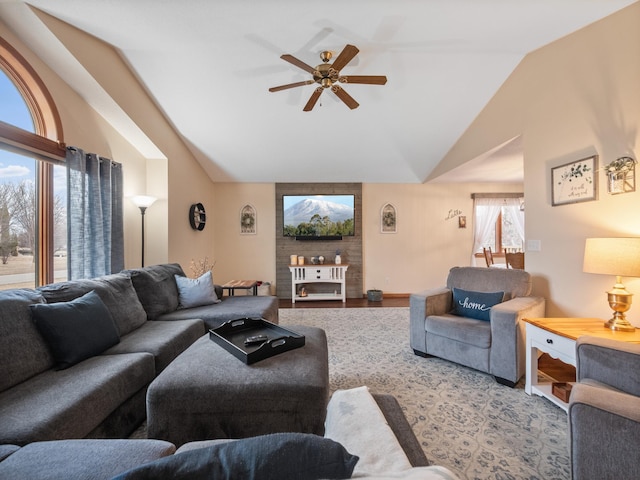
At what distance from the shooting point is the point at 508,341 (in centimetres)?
222

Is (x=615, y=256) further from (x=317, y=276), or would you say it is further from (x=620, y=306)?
(x=317, y=276)

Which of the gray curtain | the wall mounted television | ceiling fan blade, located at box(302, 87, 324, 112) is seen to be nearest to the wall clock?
the gray curtain

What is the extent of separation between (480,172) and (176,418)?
16.7 ft

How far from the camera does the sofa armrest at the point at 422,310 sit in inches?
110

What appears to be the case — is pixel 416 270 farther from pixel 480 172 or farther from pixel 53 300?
pixel 53 300

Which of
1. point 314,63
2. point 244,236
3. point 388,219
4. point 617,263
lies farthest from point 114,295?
point 388,219

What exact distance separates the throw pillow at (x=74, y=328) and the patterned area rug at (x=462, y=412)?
5.64 ft

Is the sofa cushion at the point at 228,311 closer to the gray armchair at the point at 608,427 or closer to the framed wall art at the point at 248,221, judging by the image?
the gray armchair at the point at 608,427

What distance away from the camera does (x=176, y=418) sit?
1384 millimetres

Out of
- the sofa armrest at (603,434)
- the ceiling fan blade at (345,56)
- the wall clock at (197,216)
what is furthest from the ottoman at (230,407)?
the wall clock at (197,216)

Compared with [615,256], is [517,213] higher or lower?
higher

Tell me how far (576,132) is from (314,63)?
2.53 metres

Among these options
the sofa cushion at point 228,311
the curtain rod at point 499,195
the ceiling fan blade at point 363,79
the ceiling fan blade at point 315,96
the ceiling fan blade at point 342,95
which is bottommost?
the sofa cushion at point 228,311

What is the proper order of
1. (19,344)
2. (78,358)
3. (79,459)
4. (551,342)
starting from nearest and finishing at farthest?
1. (79,459)
2. (19,344)
3. (78,358)
4. (551,342)
